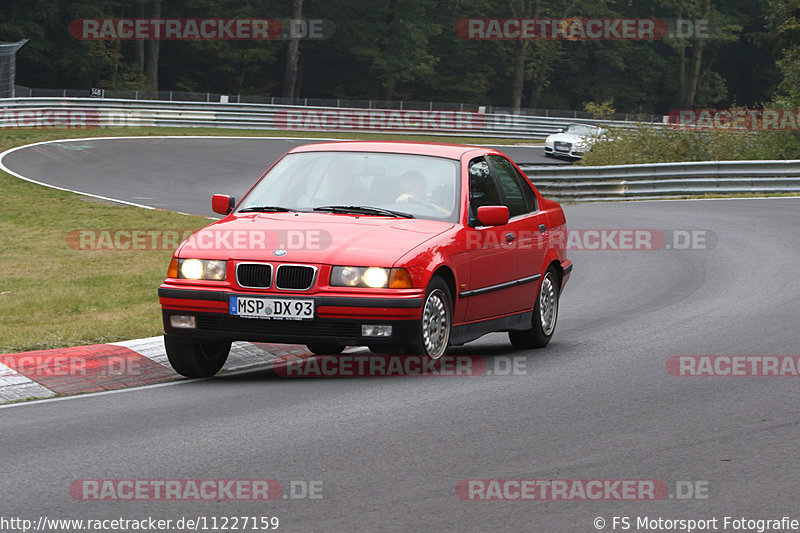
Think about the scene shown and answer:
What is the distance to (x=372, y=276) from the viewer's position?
826 centimetres

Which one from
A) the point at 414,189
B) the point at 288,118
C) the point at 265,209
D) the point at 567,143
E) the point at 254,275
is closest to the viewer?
the point at 254,275

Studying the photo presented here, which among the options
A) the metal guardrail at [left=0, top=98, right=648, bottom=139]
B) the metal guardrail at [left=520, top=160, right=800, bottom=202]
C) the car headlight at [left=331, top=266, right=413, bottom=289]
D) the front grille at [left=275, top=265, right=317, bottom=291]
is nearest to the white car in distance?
Answer: the metal guardrail at [left=0, top=98, right=648, bottom=139]

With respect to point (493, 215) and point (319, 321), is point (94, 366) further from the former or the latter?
point (493, 215)

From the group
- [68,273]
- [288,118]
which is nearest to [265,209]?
[68,273]

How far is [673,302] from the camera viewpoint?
13.0m

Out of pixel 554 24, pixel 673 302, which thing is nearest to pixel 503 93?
pixel 554 24

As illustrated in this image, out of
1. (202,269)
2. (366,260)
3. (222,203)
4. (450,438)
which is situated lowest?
(450,438)

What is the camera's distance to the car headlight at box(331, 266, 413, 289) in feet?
27.0

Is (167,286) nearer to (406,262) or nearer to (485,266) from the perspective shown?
(406,262)

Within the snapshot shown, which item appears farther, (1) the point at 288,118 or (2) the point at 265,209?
(1) the point at 288,118

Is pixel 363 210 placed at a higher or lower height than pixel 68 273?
higher

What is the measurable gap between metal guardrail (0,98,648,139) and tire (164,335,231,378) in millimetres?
35878

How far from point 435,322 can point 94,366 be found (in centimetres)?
240

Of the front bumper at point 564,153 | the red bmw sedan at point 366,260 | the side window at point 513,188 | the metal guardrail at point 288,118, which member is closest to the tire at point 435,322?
the red bmw sedan at point 366,260
